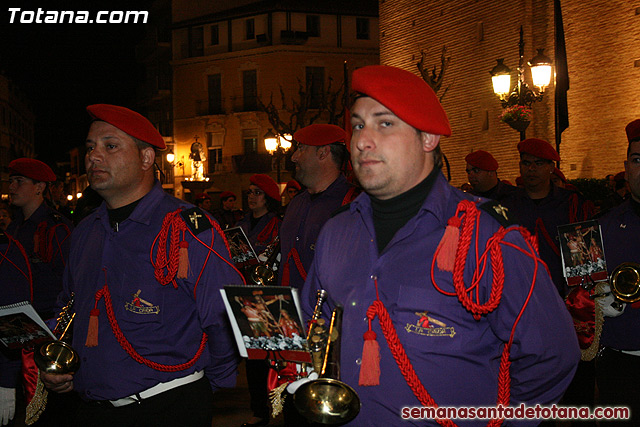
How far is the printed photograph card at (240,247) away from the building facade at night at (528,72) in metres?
15.7

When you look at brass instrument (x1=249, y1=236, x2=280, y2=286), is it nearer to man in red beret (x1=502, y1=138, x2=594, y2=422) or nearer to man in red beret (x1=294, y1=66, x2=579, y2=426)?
man in red beret (x1=502, y1=138, x2=594, y2=422)

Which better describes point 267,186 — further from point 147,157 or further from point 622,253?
point 622,253

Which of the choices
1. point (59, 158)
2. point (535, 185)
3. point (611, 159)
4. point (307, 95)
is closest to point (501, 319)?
point (535, 185)

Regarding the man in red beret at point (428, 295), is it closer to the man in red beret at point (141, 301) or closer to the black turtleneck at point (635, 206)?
the man in red beret at point (141, 301)

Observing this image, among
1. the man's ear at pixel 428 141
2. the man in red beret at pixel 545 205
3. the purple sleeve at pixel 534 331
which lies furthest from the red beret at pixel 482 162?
the purple sleeve at pixel 534 331

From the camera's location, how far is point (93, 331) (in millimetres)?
3584

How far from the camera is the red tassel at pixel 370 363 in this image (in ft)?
8.68

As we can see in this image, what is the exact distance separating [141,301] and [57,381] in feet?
2.00

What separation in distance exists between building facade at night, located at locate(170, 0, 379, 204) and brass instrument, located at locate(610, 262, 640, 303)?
38614 mm

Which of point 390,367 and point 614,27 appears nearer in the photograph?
point 390,367

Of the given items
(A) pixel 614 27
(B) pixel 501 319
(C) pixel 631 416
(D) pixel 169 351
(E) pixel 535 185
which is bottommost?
(C) pixel 631 416

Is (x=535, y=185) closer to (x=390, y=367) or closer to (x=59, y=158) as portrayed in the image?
(x=390, y=367)

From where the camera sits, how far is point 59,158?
9569 centimetres

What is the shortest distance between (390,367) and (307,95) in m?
39.5
